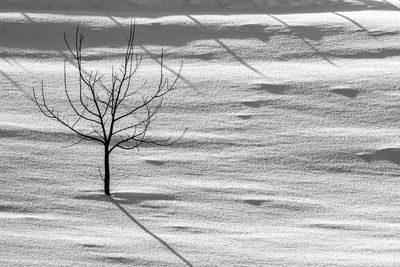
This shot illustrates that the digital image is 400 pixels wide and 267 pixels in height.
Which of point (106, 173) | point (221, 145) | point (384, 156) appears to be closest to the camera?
point (106, 173)

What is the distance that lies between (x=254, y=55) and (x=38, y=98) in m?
3.47

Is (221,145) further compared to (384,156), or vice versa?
(221,145)

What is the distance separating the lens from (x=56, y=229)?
41.4 ft

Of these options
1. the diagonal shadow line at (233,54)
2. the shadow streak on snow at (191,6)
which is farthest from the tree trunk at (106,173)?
the shadow streak on snow at (191,6)

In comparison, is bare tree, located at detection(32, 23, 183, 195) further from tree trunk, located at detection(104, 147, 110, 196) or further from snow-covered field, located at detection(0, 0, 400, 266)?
tree trunk, located at detection(104, 147, 110, 196)

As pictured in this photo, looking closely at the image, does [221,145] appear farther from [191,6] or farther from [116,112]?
[191,6]

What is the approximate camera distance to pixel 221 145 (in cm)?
1525

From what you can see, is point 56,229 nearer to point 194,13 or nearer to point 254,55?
point 254,55

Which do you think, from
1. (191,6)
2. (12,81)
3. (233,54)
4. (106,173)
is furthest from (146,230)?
(191,6)

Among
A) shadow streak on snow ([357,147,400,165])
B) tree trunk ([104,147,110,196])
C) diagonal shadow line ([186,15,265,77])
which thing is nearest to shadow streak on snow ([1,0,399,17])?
diagonal shadow line ([186,15,265,77])

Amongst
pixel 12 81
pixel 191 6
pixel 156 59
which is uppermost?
pixel 191 6

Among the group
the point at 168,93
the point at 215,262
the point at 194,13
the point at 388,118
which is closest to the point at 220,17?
the point at 194,13

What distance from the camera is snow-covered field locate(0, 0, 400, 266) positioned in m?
12.4

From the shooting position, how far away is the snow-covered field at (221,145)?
12375 millimetres
